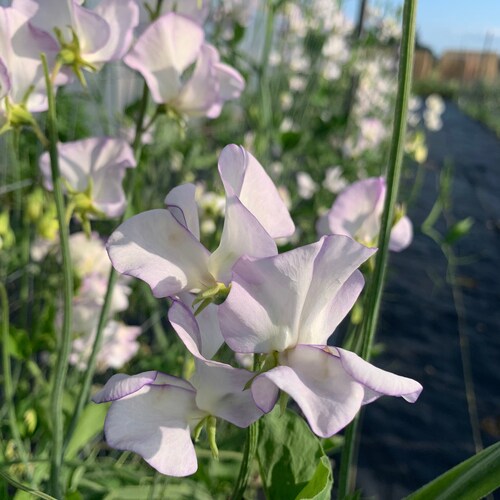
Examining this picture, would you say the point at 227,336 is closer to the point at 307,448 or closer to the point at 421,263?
the point at 307,448

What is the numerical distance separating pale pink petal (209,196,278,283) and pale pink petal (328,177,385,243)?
0.19 meters

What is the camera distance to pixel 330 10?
116 inches

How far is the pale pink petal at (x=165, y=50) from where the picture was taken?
0.49 m

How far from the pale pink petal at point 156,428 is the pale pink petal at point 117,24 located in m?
0.28

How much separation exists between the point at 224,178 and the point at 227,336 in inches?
2.8

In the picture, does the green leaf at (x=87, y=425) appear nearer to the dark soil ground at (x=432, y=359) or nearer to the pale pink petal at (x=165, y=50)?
the pale pink petal at (x=165, y=50)

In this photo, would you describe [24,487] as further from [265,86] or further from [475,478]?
[265,86]

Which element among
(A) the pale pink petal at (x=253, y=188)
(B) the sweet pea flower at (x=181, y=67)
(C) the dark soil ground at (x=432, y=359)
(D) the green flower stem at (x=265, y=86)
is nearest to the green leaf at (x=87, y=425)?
(B) the sweet pea flower at (x=181, y=67)

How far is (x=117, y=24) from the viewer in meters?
0.49

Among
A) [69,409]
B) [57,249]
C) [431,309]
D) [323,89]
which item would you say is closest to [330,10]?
[323,89]

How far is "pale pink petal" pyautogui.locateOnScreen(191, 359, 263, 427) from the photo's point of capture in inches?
11.9

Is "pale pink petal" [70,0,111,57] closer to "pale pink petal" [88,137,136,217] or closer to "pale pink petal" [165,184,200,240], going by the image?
"pale pink petal" [88,137,136,217]

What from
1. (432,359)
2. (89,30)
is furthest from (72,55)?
(432,359)

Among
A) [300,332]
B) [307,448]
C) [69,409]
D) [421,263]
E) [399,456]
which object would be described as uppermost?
[300,332]
